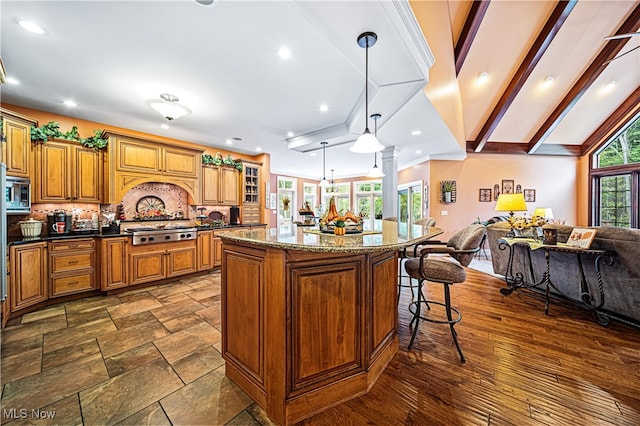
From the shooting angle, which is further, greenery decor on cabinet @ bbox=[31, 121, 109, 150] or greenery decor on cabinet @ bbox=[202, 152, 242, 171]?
greenery decor on cabinet @ bbox=[202, 152, 242, 171]

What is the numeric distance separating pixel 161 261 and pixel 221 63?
3.15m

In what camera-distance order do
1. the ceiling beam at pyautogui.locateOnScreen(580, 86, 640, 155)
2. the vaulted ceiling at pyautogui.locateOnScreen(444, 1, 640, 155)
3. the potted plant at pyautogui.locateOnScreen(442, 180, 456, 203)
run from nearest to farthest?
1. the vaulted ceiling at pyautogui.locateOnScreen(444, 1, 640, 155)
2. the ceiling beam at pyautogui.locateOnScreen(580, 86, 640, 155)
3. the potted plant at pyautogui.locateOnScreen(442, 180, 456, 203)

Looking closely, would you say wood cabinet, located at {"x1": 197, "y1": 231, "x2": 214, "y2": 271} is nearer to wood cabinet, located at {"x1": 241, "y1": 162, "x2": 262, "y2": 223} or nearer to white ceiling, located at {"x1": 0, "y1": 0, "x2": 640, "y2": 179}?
wood cabinet, located at {"x1": 241, "y1": 162, "x2": 262, "y2": 223}

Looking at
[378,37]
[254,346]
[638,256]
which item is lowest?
[254,346]

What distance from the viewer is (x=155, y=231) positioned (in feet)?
12.7

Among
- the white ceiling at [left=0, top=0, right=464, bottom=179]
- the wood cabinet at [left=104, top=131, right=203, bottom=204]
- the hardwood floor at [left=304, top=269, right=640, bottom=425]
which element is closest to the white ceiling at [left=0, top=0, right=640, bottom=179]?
the white ceiling at [left=0, top=0, right=464, bottom=179]

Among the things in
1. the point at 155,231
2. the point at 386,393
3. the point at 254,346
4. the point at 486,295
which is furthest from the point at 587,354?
the point at 155,231

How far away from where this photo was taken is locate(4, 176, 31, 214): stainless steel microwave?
2.83 metres

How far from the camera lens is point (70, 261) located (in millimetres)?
3281

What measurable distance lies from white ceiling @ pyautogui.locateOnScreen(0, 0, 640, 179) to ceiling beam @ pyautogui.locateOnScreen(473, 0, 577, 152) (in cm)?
14

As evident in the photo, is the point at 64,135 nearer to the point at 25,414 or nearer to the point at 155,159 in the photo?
the point at 155,159

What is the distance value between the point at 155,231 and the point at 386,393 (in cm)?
389

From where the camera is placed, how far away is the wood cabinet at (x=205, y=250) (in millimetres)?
4457

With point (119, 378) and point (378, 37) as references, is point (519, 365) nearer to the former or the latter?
point (378, 37)
